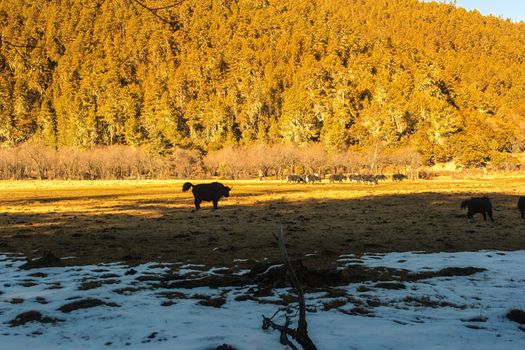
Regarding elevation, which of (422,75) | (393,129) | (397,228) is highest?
(422,75)

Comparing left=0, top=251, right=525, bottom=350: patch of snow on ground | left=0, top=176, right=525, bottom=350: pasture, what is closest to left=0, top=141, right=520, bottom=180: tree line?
left=0, top=176, right=525, bottom=350: pasture

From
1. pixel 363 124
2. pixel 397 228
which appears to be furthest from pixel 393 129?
pixel 397 228

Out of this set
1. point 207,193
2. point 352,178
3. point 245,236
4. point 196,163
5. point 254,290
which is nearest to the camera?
point 254,290

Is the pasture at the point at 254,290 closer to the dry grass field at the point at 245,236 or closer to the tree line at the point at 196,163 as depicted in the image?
the dry grass field at the point at 245,236

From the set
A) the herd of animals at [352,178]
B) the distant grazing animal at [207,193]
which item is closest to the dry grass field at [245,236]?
the distant grazing animal at [207,193]

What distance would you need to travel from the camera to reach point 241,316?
6.38m

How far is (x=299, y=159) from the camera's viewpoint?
13912 cm

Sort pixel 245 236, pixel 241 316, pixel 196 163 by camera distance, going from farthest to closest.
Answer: pixel 196 163, pixel 245 236, pixel 241 316

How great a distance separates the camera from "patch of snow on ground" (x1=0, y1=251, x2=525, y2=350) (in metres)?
5.24

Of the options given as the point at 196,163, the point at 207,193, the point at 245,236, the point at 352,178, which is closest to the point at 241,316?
the point at 245,236

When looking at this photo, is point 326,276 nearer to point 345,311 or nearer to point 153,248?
point 345,311

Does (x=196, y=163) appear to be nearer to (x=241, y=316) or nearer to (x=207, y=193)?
(x=207, y=193)

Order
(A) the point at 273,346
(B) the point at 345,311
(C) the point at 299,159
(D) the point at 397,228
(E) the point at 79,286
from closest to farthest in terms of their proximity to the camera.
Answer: (A) the point at 273,346, (B) the point at 345,311, (E) the point at 79,286, (D) the point at 397,228, (C) the point at 299,159

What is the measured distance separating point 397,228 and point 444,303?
11.9 meters
